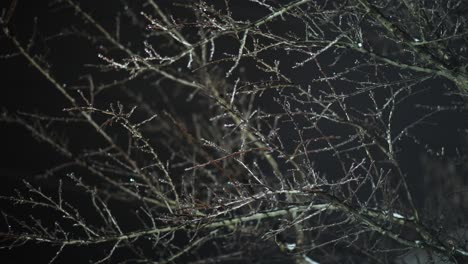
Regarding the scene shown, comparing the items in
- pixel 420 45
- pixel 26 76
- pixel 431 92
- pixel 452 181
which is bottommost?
pixel 452 181

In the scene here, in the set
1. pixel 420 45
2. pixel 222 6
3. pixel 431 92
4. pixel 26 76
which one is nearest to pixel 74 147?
pixel 26 76

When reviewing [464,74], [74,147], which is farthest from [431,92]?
[74,147]

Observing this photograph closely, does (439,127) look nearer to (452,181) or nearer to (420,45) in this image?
(452,181)

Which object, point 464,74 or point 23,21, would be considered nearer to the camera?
point 464,74

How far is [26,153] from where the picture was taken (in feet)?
29.1

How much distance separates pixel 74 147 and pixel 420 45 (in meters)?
7.02

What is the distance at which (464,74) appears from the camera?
427cm

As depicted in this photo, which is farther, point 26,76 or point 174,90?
point 174,90

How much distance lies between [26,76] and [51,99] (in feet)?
2.02

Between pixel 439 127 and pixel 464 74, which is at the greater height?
pixel 464 74

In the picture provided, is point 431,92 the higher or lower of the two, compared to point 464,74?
lower

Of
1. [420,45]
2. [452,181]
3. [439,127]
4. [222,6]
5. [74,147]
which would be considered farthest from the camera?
[439,127]

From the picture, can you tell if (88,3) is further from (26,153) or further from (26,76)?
(26,153)

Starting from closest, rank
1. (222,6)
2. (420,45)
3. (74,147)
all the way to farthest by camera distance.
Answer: (420,45), (222,6), (74,147)
